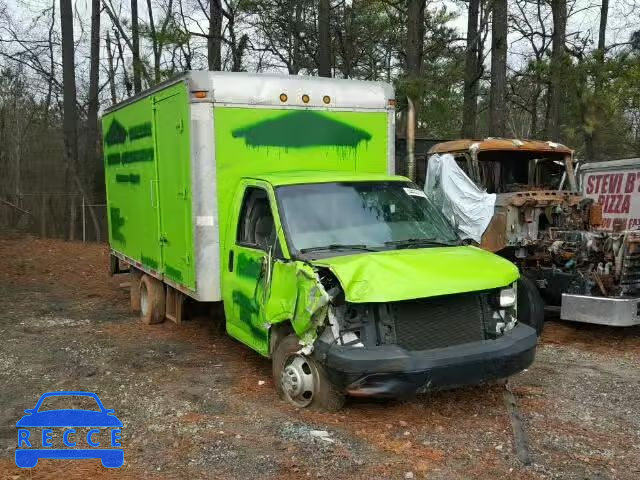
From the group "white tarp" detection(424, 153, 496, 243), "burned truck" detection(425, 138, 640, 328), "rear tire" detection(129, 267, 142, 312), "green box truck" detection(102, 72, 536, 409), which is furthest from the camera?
"rear tire" detection(129, 267, 142, 312)

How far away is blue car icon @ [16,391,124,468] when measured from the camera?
440 centimetres

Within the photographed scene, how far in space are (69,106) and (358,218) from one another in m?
16.7

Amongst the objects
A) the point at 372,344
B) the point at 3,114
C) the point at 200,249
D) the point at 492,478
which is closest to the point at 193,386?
the point at 200,249

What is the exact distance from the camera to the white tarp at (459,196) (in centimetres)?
877

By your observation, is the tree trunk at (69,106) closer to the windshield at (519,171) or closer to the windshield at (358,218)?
the windshield at (519,171)

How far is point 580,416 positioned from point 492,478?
4.81 feet

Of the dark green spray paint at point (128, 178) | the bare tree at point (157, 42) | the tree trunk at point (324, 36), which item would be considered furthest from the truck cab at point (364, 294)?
the bare tree at point (157, 42)

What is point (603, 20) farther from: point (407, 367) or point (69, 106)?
point (407, 367)

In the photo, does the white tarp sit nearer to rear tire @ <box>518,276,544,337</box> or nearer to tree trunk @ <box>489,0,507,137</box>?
rear tire @ <box>518,276,544,337</box>

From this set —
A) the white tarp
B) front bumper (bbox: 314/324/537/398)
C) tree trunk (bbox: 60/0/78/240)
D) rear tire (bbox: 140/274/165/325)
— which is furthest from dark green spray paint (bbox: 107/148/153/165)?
tree trunk (bbox: 60/0/78/240)

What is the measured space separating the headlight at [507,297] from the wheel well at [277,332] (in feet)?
5.73

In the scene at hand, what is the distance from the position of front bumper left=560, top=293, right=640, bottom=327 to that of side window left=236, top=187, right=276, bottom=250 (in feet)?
12.4

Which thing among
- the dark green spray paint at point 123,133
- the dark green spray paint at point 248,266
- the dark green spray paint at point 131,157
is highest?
the dark green spray paint at point 123,133

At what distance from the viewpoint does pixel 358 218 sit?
575 centimetres
